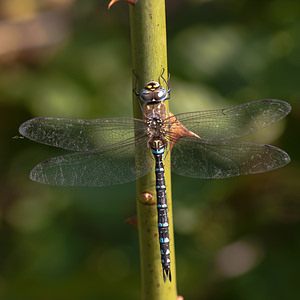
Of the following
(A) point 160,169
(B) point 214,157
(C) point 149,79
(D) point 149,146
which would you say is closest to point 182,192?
(B) point 214,157

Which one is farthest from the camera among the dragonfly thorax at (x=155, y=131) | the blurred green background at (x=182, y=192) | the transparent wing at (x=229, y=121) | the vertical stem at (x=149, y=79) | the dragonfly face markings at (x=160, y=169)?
the blurred green background at (x=182, y=192)

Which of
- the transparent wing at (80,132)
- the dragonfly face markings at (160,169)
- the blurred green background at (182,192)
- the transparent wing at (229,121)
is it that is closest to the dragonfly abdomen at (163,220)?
the dragonfly face markings at (160,169)

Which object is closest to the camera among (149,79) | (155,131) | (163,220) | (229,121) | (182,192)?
(149,79)

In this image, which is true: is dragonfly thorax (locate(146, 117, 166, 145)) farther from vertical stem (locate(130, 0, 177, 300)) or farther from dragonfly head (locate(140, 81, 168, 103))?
vertical stem (locate(130, 0, 177, 300))

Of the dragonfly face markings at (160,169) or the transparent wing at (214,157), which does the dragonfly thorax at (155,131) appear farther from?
the transparent wing at (214,157)

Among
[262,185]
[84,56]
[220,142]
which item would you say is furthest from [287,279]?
[84,56]

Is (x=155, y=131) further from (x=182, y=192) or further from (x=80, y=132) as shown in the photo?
(x=182, y=192)

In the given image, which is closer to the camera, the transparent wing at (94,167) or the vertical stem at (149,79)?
the vertical stem at (149,79)
